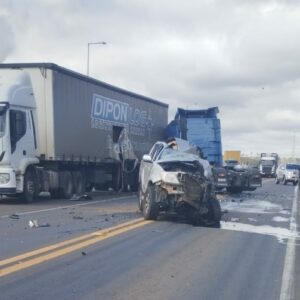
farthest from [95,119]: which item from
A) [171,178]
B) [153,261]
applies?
[153,261]

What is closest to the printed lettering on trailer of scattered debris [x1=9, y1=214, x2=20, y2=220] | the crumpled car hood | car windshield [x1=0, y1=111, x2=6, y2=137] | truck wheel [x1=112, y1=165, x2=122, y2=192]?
truck wheel [x1=112, y1=165, x2=122, y2=192]

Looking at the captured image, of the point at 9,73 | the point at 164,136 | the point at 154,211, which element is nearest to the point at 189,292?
the point at 154,211

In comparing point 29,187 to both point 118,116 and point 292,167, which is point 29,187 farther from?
point 292,167

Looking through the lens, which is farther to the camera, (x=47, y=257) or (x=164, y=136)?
(x=164, y=136)

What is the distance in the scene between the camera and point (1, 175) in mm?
17078

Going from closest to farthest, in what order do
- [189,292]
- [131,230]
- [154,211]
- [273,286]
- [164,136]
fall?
[189,292] < [273,286] < [131,230] < [154,211] < [164,136]

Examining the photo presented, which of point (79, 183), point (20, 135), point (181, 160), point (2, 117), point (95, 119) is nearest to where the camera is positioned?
point (181, 160)

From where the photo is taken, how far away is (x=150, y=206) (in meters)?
13.1

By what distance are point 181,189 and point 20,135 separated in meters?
6.67

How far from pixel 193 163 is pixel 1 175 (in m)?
6.46

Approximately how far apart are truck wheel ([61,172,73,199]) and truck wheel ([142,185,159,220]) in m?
7.83

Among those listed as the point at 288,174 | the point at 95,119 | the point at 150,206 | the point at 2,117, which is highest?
the point at 95,119

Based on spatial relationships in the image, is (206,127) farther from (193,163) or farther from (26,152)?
(193,163)

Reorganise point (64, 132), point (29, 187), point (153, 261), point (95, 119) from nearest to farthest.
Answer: point (153, 261)
point (29, 187)
point (64, 132)
point (95, 119)
